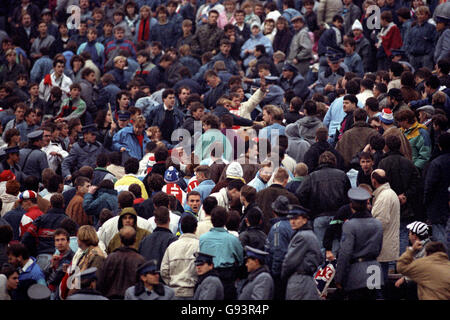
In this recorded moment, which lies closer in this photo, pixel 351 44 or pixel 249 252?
pixel 249 252

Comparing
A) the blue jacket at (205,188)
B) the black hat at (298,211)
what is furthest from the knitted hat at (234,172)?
the black hat at (298,211)

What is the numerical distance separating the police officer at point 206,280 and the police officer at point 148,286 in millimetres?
405

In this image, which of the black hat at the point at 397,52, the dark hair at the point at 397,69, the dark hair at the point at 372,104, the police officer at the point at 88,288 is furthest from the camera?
the black hat at the point at 397,52

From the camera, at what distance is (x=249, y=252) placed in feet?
32.1

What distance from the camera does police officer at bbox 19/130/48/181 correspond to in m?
15.2

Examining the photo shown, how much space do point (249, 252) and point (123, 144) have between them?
6902 mm

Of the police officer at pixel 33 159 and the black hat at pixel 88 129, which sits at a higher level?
the black hat at pixel 88 129

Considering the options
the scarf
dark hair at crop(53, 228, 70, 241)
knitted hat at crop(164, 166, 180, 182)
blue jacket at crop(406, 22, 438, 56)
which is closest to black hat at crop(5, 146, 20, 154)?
knitted hat at crop(164, 166, 180, 182)

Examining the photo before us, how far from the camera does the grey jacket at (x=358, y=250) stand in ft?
34.5

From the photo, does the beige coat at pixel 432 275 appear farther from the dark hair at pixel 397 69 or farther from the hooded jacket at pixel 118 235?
the dark hair at pixel 397 69

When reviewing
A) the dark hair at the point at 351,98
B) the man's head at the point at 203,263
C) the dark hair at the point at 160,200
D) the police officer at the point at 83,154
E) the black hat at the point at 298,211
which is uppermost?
the dark hair at the point at 351,98

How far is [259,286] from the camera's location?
962cm
